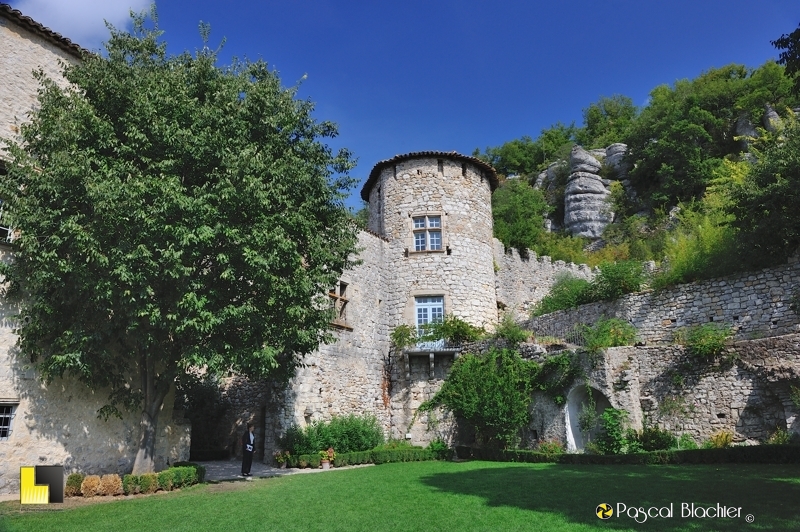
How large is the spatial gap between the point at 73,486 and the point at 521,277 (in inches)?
900

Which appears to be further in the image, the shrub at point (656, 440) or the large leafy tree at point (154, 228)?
the shrub at point (656, 440)

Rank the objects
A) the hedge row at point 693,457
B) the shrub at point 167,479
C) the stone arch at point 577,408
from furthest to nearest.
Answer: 1. the stone arch at point 577,408
2. the hedge row at point 693,457
3. the shrub at point 167,479

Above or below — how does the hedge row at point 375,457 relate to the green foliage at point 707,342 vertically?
below

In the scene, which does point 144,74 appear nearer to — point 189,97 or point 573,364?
point 189,97

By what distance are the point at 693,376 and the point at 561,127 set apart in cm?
5474

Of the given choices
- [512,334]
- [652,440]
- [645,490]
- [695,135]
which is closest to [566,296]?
[512,334]

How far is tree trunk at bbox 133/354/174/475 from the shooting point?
1234 cm

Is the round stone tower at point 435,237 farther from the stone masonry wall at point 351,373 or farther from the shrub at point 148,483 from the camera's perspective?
the shrub at point 148,483

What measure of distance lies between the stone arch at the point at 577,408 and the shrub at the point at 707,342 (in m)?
3.00

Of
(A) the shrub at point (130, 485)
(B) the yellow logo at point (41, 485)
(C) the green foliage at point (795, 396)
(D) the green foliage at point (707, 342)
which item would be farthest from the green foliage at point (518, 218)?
(B) the yellow logo at point (41, 485)

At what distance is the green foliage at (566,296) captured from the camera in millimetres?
23572

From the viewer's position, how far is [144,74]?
42.1ft

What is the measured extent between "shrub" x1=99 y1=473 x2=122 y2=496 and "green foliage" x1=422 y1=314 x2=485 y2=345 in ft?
39.7

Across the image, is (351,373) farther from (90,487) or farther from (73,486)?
(73,486)
